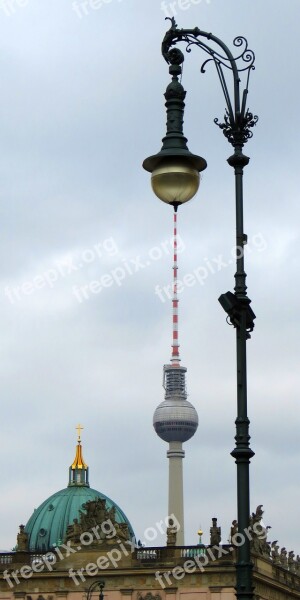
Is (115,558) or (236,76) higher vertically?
(115,558)

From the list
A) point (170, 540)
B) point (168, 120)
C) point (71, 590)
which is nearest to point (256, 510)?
point (170, 540)

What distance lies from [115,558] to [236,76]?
8475cm

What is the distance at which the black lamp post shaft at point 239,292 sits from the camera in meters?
20.8

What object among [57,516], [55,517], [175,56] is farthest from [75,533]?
[175,56]

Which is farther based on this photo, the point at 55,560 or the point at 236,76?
the point at 55,560

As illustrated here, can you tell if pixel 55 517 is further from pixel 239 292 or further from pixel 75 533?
pixel 239 292

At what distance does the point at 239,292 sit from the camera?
71.7 feet

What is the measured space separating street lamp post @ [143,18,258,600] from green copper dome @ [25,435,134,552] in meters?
109

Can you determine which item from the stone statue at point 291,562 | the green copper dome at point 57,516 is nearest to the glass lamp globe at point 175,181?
the stone statue at point 291,562

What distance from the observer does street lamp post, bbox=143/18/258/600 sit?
2083 cm

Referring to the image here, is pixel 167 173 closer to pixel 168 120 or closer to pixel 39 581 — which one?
pixel 168 120

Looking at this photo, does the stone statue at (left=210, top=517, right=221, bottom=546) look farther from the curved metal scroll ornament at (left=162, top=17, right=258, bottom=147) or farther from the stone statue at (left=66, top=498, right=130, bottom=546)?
the curved metal scroll ornament at (left=162, top=17, right=258, bottom=147)

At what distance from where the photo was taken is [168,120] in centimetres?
2309

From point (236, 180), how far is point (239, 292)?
5.95 feet
